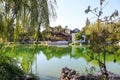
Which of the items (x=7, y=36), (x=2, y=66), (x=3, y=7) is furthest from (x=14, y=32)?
(x=2, y=66)

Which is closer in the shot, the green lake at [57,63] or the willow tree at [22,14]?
the willow tree at [22,14]

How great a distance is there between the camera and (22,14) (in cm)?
569

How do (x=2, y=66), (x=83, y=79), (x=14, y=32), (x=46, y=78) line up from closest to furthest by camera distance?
(x=2, y=66)
(x=14, y=32)
(x=83, y=79)
(x=46, y=78)

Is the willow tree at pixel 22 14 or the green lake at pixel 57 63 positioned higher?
the willow tree at pixel 22 14

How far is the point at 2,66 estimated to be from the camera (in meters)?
5.11

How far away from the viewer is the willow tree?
548 centimetres

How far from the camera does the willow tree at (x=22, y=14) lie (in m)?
5.48

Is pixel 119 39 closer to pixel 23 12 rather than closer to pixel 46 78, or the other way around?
pixel 23 12

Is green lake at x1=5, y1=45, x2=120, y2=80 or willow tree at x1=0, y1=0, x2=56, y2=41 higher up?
willow tree at x1=0, y1=0, x2=56, y2=41

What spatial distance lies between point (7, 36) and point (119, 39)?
323 cm

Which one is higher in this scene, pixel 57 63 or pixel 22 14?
pixel 22 14

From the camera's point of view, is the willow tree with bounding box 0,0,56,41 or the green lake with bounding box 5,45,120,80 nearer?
the willow tree with bounding box 0,0,56,41

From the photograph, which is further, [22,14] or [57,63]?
[57,63]

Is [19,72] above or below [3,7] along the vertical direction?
below
